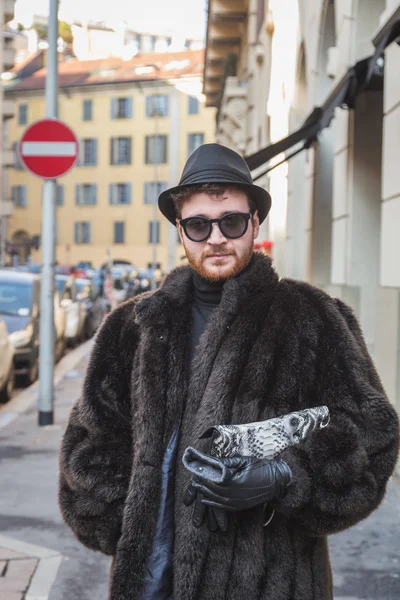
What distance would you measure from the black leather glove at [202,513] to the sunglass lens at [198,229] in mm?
649

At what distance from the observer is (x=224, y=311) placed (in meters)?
2.43

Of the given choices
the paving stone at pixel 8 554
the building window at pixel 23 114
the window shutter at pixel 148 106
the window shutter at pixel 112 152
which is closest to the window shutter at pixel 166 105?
the window shutter at pixel 148 106

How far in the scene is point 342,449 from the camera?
7.54 feet

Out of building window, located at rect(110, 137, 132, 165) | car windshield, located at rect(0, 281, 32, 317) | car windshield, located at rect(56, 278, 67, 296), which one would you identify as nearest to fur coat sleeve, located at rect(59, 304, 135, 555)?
car windshield, located at rect(0, 281, 32, 317)

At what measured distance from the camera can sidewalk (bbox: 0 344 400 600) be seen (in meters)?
4.69

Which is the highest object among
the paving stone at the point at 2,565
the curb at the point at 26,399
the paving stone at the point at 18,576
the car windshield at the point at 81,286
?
the car windshield at the point at 81,286

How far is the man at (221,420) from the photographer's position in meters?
2.25

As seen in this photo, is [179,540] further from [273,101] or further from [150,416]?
[273,101]

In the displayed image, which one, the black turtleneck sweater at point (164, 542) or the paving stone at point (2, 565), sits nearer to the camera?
the black turtleneck sweater at point (164, 542)

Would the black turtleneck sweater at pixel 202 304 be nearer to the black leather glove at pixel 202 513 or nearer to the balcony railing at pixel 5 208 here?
the black leather glove at pixel 202 513

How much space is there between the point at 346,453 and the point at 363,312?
6998 mm

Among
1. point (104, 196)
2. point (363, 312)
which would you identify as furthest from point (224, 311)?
point (104, 196)

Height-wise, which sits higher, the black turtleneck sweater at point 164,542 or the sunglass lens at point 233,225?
the sunglass lens at point 233,225

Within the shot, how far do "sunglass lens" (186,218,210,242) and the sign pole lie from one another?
24.0 ft
